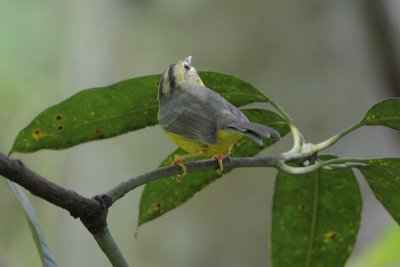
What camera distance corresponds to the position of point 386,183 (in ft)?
4.90

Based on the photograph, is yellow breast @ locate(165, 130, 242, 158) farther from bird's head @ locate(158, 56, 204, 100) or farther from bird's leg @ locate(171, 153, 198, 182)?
bird's head @ locate(158, 56, 204, 100)

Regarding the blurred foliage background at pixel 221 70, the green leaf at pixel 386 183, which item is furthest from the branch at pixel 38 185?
the blurred foliage background at pixel 221 70

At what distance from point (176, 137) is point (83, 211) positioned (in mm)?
596

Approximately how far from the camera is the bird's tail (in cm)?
122

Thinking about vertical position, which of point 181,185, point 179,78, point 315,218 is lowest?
point 315,218

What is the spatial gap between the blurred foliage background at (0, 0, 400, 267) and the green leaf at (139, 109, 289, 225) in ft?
3.96

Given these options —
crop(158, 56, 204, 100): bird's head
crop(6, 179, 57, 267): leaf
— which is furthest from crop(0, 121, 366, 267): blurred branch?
crop(158, 56, 204, 100): bird's head

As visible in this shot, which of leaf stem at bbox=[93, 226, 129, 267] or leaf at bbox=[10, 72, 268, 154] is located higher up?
leaf at bbox=[10, 72, 268, 154]

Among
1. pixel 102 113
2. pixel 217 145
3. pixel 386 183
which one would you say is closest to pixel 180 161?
pixel 217 145

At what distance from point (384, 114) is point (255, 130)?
32 cm

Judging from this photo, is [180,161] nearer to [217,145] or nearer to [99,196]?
[217,145]

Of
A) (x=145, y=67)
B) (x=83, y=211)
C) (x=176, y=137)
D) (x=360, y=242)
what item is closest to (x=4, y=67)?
(x=145, y=67)

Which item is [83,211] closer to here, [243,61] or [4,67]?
[243,61]

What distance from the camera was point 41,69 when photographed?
482 centimetres
